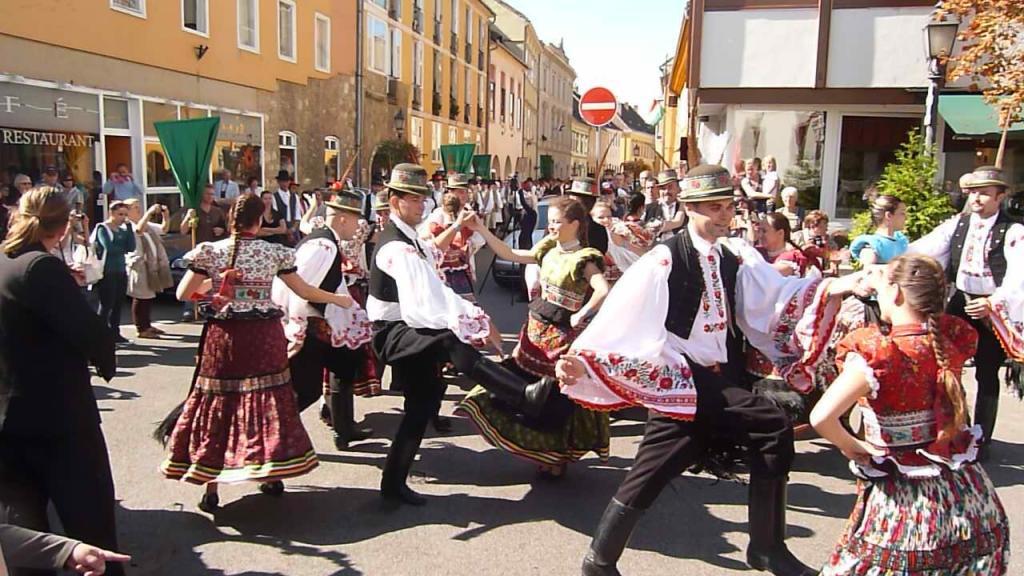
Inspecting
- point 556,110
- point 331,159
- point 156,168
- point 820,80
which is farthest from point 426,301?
point 556,110

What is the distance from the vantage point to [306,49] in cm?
2248

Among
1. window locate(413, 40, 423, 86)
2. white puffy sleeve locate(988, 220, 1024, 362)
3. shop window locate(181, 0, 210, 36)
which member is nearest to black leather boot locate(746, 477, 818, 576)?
white puffy sleeve locate(988, 220, 1024, 362)

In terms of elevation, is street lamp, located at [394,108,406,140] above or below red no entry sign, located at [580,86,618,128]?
above

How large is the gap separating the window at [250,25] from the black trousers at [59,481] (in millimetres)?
17987

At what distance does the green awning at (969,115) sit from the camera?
39.6ft

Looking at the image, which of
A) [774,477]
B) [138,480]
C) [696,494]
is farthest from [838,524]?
[138,480]

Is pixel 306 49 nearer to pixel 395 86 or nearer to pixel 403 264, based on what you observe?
pixel 395 86

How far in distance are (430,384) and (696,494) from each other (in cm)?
172

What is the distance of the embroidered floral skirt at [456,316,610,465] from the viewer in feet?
16.1

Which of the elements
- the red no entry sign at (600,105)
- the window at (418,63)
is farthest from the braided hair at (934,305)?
the window at (418,63)

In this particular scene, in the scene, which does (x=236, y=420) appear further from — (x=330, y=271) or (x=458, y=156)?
(x=458, y=156)

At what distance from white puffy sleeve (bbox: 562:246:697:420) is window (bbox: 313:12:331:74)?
21367 millimetres

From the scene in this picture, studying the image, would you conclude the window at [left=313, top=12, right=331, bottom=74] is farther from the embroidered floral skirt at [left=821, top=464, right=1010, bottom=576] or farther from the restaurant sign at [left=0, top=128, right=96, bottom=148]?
the embroidered floral skirt at [left=821, top=464, right=1010, bottom=576]

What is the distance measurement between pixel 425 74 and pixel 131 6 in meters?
19.6
